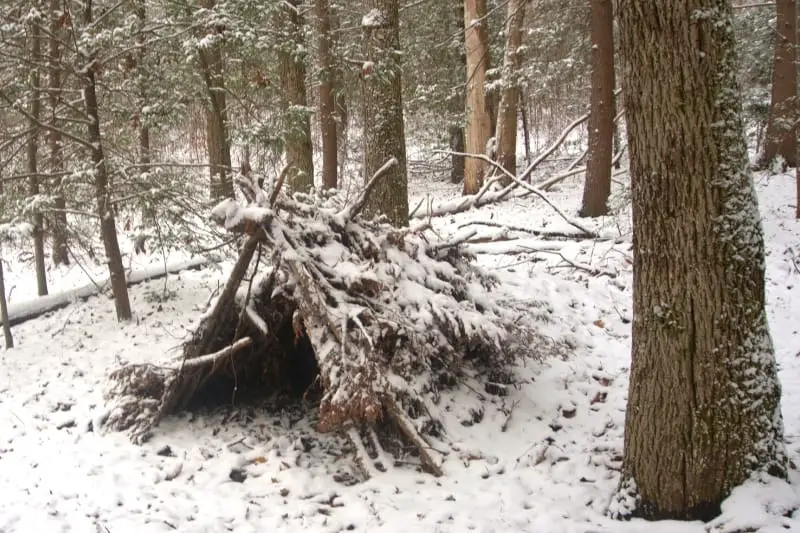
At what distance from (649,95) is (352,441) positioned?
3426mm

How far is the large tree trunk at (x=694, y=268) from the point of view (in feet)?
10.7

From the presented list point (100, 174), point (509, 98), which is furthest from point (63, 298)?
point (509, 98)

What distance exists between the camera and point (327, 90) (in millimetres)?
12984

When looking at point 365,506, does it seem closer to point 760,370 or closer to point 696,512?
point 696,512

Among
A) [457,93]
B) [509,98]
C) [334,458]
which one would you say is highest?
[457,93]

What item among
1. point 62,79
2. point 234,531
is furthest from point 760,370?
point 62,79

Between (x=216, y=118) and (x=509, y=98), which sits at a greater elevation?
(x=509, y=98)

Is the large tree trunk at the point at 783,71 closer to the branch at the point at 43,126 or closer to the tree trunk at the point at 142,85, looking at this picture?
the tree trunk at the point at 142,85

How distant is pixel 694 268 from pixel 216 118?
10.5m

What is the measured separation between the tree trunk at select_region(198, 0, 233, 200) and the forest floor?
3896 millimetres

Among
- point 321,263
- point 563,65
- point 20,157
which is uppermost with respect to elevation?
point 563,65

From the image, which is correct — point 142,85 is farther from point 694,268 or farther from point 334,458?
point 694,268

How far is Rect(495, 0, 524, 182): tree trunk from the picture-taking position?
48.6 feet

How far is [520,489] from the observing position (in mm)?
4578
